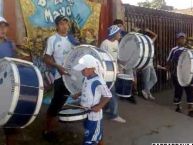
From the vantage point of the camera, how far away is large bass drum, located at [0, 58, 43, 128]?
492cm

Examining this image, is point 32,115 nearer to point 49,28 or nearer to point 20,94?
point 20,94

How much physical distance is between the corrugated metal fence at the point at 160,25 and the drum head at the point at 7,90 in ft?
19.9

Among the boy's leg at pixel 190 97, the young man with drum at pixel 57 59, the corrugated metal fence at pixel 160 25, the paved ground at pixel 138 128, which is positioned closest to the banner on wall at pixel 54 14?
the paved ground at pixel 138 128

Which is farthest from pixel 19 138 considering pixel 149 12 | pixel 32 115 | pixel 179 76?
pixel 149 12

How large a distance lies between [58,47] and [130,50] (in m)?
2.04

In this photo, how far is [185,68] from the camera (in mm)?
8906

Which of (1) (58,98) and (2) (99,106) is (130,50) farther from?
(2) (99,106)

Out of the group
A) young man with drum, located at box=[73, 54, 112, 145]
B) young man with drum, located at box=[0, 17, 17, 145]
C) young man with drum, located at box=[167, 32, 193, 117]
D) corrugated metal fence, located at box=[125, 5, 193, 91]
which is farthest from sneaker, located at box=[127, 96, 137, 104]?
young man with drum, located at box=[0, 17, 17, 145]

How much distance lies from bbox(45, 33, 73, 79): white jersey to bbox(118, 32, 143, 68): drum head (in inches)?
70.7

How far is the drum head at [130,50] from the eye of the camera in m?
7.85

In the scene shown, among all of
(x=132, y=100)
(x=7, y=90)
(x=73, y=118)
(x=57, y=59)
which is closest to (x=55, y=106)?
(x=57, y=59)

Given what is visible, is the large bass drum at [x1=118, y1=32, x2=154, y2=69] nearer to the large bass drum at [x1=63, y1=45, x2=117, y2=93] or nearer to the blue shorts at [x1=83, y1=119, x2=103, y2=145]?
the large bass drum at [x1=63, y1=45, x2=117, y2=93]

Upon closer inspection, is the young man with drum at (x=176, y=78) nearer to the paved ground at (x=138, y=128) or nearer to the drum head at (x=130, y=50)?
the paved ground at (x=138, y=128)

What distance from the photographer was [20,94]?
493 centimetres
